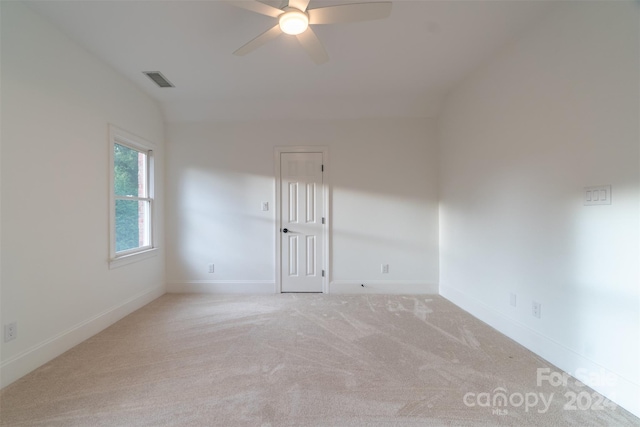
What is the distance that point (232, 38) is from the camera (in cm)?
212

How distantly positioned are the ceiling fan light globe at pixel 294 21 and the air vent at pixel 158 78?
71.0 inches

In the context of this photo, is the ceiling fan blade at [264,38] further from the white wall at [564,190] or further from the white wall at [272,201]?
the white wall at [564,190]

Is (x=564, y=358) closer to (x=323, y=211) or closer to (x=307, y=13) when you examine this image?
(x=323, y=211)

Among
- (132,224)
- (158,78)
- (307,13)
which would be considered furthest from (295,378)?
(158,78)

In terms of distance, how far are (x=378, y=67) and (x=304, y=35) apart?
114 centimetres

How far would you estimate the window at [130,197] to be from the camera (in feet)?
8.59

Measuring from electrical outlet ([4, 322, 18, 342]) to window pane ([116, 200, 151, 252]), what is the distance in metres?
1.10

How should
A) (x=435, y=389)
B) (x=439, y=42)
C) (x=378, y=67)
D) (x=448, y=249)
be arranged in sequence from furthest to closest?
(x=448, y=249), (x=378, y=67), (x=439, y=42), (x=435, y=389)

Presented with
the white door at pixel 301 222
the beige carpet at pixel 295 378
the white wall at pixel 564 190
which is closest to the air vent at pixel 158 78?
the white door at pixel 301 222

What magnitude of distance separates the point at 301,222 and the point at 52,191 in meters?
2.44

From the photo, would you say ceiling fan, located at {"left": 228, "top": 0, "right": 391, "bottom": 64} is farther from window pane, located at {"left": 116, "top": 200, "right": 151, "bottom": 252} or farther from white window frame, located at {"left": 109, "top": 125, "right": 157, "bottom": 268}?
window pane, located at {"left": 116, "top": 200, "right": 151, "bottom": 252}

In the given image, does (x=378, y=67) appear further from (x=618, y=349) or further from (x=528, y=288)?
(x=618, y=349)

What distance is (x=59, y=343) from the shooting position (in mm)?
1978

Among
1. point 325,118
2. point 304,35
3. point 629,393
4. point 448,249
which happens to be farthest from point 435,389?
point 325,118
